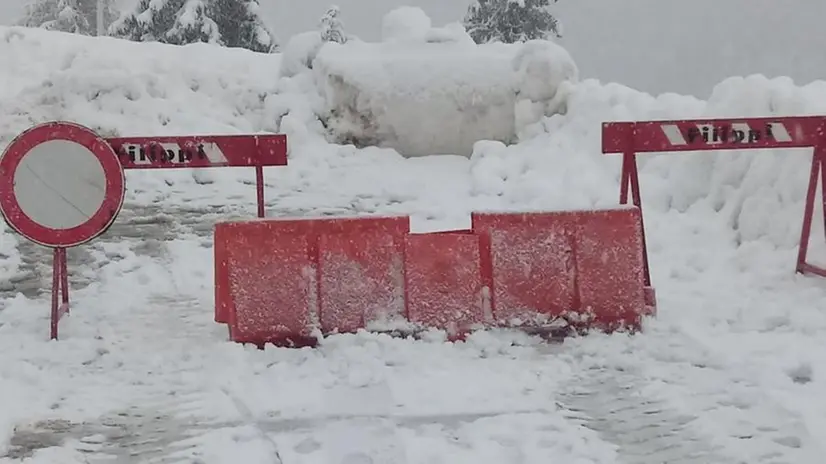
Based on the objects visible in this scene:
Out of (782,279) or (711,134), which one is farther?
(782,279)

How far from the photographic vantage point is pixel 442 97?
494 inches

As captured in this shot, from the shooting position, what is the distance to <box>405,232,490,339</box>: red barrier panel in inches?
208

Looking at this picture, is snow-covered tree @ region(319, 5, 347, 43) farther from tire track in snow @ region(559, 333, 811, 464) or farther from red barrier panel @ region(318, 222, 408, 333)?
tire track in snow @ region(559, 333, 811, 464)

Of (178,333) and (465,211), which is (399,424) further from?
(465,211)

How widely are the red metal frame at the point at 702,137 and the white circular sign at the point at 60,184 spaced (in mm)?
A: 3094

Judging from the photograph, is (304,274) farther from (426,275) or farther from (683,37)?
(683,37)

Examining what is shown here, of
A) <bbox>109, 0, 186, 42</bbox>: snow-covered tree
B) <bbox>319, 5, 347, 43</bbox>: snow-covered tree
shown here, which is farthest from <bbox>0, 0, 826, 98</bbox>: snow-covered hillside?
<bbox>109, 0, 186, 42</bbox>: snow-covered tree

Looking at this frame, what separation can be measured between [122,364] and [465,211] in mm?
5240

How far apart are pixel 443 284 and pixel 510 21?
33.3 m

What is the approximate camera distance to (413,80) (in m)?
12.7

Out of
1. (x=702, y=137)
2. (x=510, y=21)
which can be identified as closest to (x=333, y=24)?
(x=510, y=21)

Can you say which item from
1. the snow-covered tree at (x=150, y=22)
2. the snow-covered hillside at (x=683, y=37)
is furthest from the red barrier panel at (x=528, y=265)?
the snow-covered hillside at (x=683, y=37)

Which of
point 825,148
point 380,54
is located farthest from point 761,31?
point 825,148

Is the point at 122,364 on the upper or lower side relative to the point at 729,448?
upper
